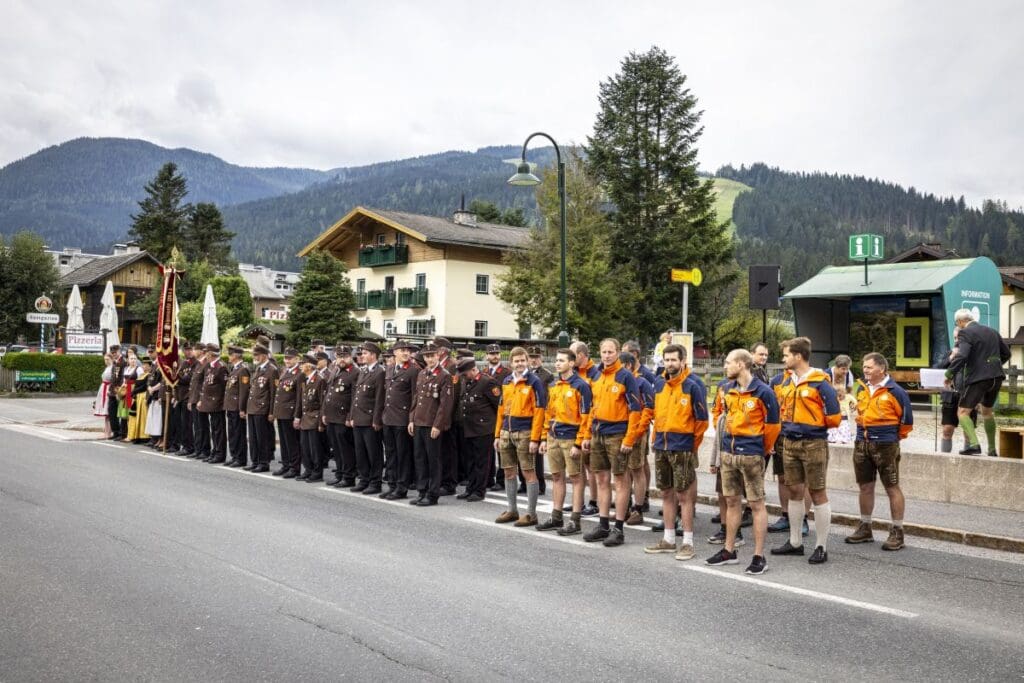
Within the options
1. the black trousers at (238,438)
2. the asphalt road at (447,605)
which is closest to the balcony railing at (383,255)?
the black trousers at (238,438)

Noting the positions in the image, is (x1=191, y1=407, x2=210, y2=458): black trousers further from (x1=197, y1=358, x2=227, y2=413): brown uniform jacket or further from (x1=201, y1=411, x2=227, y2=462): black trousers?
(x1=197, y1=358, x2=227, y2=413): brown uniform jacket

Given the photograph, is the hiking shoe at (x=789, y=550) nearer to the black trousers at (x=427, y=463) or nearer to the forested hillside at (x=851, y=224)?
the black trousers at (x=427, y=463)

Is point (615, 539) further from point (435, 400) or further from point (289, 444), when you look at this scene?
point (289, 444)

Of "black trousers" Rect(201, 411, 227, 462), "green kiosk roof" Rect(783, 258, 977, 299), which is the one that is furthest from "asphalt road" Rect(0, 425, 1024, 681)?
"green kiosk roof" Rect(783, 258, 977, 299)

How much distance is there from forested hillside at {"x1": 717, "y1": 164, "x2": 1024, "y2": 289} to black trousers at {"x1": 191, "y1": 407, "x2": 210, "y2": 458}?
378ft

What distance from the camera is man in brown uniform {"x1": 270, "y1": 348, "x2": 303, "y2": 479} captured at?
46.3 feet

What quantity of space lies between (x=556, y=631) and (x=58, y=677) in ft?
9.67

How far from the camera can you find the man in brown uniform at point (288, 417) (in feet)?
46.3

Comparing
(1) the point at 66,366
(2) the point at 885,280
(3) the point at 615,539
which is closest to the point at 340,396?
(3) the point at 615,539

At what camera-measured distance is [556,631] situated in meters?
5.84

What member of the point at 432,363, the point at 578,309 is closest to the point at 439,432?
the point at 432,363

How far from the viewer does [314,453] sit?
13664 millimetres

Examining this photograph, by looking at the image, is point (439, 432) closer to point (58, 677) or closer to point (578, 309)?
point (58, 677)

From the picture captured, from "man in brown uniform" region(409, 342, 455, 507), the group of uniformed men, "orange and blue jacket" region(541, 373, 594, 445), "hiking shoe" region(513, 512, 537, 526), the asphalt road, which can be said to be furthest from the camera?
"man in brown uniform" region(409, 342, 455, 507)
